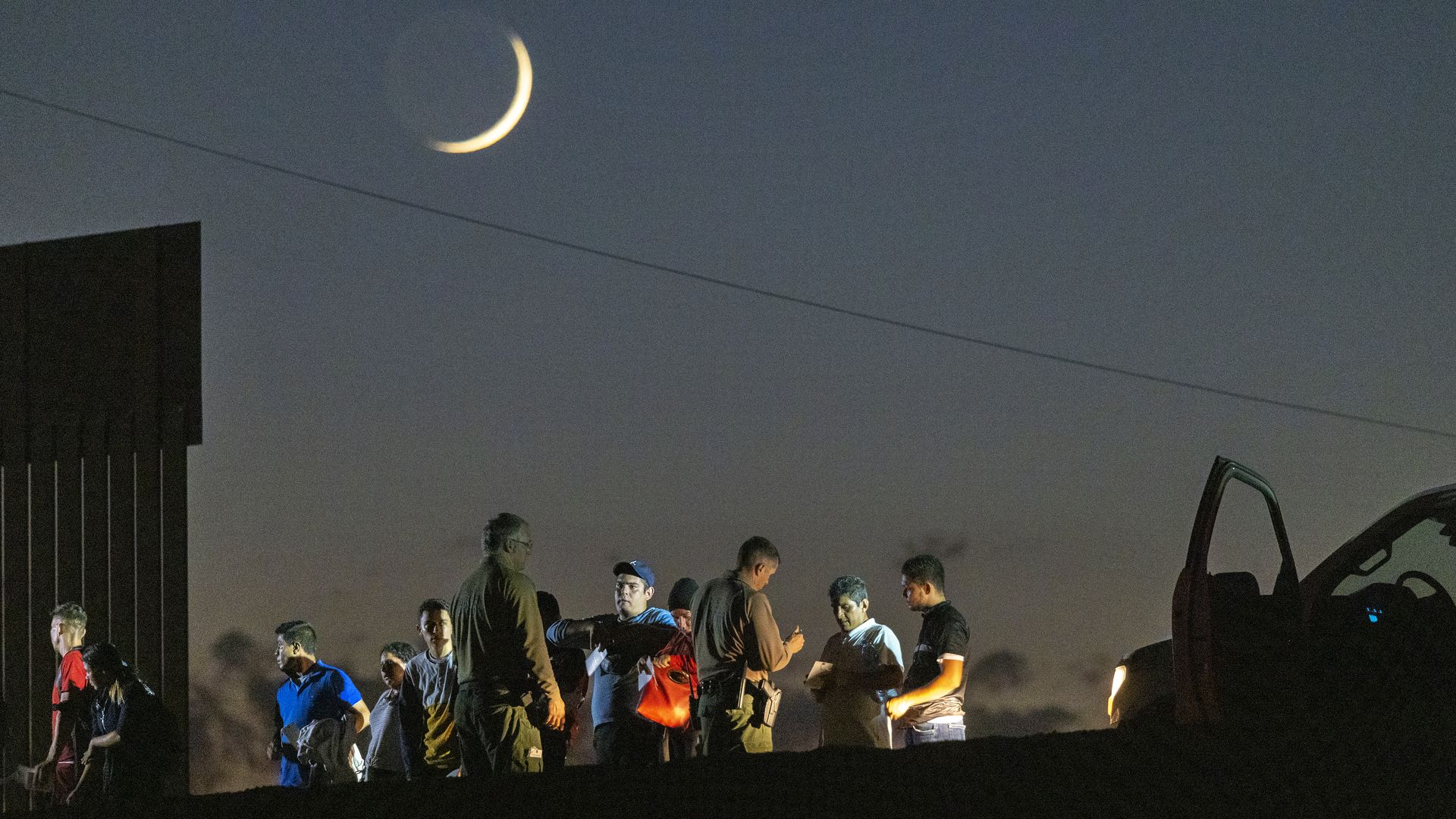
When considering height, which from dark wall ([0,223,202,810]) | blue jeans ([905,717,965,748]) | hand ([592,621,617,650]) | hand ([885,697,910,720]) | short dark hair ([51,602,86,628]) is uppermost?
dark wall ([0,223,202,810])

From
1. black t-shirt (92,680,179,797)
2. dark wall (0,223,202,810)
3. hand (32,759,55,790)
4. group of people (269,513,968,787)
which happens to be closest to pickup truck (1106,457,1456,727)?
group of people (269,513,968,787)

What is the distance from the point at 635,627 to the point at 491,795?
16.9ft

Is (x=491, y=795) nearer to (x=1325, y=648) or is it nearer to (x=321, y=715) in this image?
(x=1325, y=648)

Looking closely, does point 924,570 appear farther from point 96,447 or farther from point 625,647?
point 96,447

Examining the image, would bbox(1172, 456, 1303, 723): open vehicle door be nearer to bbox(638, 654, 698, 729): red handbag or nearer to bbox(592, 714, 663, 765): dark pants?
bbox(638, 654, 698, 729): red handbag

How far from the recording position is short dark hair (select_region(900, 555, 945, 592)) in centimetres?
694

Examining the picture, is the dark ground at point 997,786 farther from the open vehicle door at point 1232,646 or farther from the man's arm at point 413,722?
the man's arm at point 413,722

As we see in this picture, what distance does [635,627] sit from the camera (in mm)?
7461

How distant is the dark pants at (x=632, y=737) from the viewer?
24.7 ft

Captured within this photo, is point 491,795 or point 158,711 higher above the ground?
point 158,711

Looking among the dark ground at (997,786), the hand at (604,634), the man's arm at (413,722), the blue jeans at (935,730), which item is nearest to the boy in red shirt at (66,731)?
the man's arm at (413,722)

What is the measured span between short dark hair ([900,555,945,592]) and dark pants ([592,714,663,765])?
5.29 ft

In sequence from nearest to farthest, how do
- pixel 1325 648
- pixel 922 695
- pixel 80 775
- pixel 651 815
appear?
pixel 651 815
pixel 1325 648
pixel 922 695
pixel 80 775

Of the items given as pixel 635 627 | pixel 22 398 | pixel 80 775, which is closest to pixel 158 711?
pixel 80 775
